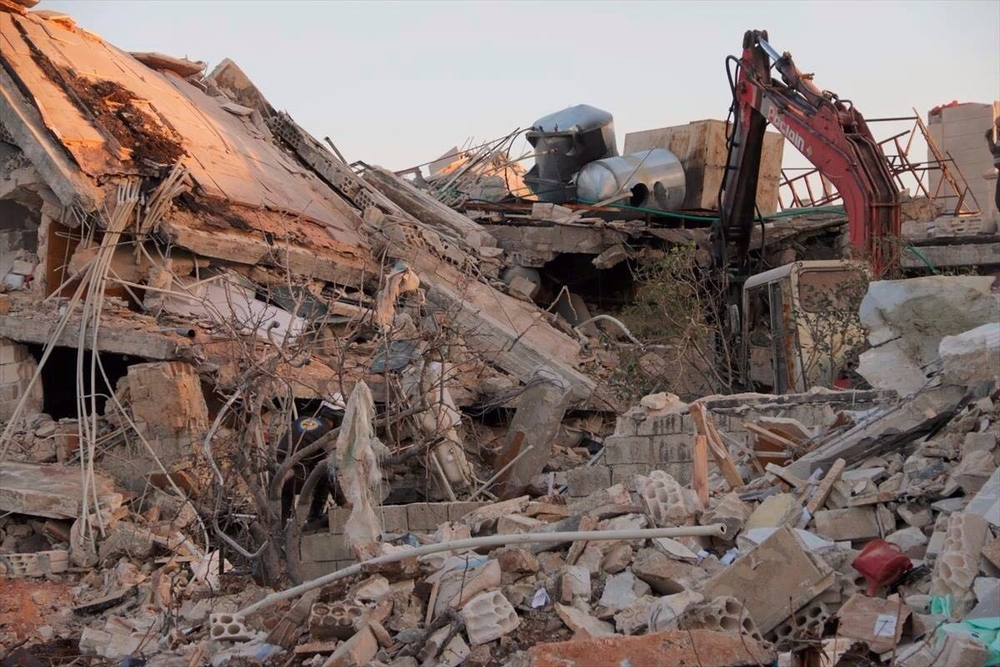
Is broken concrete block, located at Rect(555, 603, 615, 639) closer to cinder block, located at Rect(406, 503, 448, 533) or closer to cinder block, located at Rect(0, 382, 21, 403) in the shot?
cinder block, located at Rect(406, 503, 448, 533)

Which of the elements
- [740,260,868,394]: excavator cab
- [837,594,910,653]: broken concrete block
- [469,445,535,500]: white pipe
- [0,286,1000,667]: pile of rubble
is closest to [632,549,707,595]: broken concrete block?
[0,286,1000,667]: pile of rubble

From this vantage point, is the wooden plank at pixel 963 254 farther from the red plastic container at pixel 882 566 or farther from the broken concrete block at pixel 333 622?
the broken concrete block at pixel 333 622

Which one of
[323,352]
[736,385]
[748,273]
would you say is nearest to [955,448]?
[323,352]

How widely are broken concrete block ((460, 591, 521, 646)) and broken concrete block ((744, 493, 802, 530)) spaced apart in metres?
1.33

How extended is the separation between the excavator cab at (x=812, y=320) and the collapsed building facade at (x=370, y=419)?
148 cm

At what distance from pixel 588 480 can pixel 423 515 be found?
1292 mm

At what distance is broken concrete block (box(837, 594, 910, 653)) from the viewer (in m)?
4.96

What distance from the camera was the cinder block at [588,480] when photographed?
925 centimetres

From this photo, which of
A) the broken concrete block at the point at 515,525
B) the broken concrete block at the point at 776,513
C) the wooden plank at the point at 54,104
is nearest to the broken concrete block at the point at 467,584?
the broken concrete block at the point at 515,525

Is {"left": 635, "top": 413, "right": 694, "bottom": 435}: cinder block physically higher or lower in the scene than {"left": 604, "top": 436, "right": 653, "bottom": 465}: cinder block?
higher

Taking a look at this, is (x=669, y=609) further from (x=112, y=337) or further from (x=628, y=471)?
(x=112, y=337)

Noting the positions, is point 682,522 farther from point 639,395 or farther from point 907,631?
point 639,395

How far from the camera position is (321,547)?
8.54 metres

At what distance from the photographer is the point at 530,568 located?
6.42 metres
